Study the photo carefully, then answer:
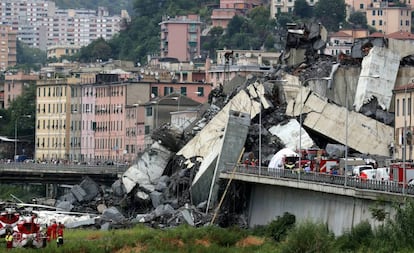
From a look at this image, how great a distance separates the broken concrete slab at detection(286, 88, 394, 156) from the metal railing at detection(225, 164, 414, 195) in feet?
27.2

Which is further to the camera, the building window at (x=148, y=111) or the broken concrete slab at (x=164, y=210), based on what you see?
the building window at (x=148, y=111)

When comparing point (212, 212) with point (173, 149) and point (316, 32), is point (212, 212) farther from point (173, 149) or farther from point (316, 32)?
point (316, 32)

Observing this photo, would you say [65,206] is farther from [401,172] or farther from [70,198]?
[401,172]

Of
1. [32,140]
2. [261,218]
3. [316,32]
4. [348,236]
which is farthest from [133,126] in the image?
[348,236]

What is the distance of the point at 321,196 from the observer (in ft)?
311

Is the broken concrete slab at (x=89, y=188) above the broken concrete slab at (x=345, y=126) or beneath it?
beneath

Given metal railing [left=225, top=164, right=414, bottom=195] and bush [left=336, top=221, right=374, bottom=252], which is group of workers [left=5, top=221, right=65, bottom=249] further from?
bush [left=336, top=221, right=374, bottom=252]

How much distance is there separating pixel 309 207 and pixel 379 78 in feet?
77.5

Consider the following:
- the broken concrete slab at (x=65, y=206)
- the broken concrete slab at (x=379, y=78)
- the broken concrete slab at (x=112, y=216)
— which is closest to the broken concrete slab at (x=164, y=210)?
the broken concrete slab at (x=112, y=216)

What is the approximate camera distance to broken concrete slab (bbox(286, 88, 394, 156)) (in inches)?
4515

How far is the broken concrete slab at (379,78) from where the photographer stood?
119 metres

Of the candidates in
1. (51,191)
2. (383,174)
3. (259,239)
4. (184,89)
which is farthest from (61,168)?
(383,174)

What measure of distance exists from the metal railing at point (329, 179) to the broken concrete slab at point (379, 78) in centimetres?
1216

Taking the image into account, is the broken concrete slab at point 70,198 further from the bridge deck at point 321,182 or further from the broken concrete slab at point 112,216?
the bridge deck at point 321,182
